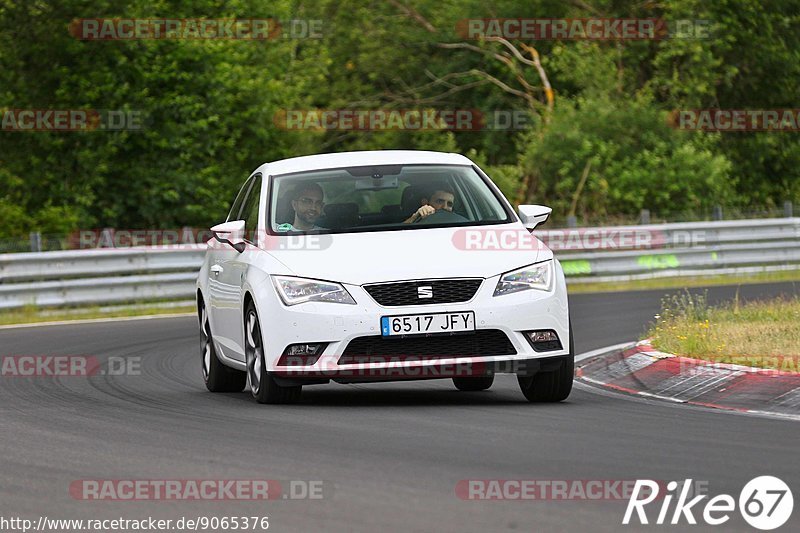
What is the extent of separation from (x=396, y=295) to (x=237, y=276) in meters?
1.67

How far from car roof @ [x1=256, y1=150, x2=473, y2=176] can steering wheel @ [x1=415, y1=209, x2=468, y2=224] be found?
2.02 ft

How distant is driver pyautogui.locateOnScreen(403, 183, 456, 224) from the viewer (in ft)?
38.3

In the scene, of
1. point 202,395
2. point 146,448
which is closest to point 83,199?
point 202,395

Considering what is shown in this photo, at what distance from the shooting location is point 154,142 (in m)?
38.2

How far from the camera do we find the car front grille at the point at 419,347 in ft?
34.6

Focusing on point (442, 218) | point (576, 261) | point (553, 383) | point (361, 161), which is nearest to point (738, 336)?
point (553, 383)

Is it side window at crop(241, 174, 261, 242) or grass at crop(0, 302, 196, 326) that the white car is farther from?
grass at crop(0, 302, 196, 326)

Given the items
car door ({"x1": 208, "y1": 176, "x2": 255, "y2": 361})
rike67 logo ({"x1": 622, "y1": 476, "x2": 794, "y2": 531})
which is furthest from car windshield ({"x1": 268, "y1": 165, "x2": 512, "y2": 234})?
rike67 logo ({"x1": 622, "y1": 476, "x2": 794, "y2": 531})

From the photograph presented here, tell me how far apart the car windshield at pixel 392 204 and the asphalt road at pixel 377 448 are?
120 centimetres

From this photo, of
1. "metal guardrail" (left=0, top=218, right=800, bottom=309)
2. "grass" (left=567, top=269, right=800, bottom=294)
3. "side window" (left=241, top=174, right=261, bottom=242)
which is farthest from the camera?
"grass" (left=567, top=269, right=800, bottom=294)

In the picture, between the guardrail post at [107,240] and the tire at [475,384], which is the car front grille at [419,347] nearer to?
the tire at [475,384]

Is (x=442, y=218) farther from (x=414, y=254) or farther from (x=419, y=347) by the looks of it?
(x=419, y=347)

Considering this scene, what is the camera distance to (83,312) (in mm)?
23312

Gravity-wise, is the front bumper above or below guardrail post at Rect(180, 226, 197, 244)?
above
